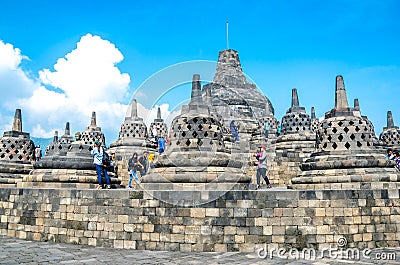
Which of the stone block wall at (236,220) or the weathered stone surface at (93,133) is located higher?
the weathered stone surface at (93,133)

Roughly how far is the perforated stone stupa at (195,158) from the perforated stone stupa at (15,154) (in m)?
6.96

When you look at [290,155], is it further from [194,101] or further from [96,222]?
[96,222]

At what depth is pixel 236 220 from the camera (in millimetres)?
7668

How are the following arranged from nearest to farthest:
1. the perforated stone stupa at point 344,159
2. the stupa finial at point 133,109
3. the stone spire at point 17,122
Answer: the perforated stone stupa at point 344,159 → the stone spire at point 17,122 → the stupa finial at point 133,109

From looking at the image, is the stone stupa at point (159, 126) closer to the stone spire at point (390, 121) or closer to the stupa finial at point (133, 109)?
the stupa finial at point (133, 109)

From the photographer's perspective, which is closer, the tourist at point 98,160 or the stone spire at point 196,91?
the stone spire at point 196,91

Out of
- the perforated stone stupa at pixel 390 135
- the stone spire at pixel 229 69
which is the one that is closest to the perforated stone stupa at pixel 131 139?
the stone spire at pixel 229 69

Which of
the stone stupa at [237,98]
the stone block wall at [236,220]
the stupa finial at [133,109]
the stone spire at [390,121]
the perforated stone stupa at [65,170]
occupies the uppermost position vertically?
the stone stupa at [237,98]

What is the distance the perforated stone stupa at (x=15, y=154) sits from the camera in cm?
1329

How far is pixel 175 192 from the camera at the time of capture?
783 cm

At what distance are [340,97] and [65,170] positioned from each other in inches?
354

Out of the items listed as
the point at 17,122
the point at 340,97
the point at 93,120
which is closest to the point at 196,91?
the point at 340,97

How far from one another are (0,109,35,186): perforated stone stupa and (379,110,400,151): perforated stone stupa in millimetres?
20228

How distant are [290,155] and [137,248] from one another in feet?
30.9
